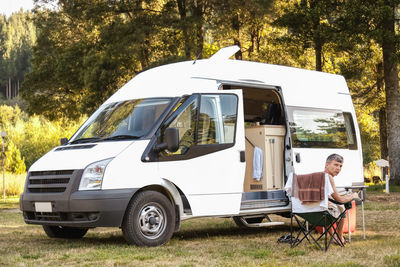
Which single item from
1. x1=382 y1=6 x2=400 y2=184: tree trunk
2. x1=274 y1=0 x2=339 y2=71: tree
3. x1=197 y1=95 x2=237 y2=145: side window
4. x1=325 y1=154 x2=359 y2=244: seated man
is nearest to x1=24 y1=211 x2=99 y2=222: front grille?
x1=197 y1=95 x2=237 y2=145: side window

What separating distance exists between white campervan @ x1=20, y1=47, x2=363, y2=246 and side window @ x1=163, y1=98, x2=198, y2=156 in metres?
0.02

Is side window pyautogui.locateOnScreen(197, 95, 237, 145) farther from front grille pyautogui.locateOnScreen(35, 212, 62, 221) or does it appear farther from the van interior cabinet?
front grille pyautogui.locateOnScreen(35, 212, 62, 221)

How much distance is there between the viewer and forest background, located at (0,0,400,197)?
78.6 ft

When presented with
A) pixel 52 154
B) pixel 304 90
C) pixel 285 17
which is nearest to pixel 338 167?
pixel 304 90

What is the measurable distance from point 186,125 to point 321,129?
10.6 ft

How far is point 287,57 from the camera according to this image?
28.3 metres

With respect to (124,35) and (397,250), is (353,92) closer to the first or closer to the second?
(124,35)

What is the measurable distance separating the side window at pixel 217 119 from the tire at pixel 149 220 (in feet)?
3.63

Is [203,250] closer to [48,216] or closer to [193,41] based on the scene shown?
[48,216]

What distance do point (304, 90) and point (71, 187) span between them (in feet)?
15.6

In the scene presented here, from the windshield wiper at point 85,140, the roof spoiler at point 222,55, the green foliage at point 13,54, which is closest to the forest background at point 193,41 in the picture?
the roof spoiler at point 222,55

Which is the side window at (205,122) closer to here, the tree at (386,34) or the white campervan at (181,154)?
the white campervan at (181,154)

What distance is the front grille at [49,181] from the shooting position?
9.04m

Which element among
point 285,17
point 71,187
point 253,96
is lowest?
point 71,187
